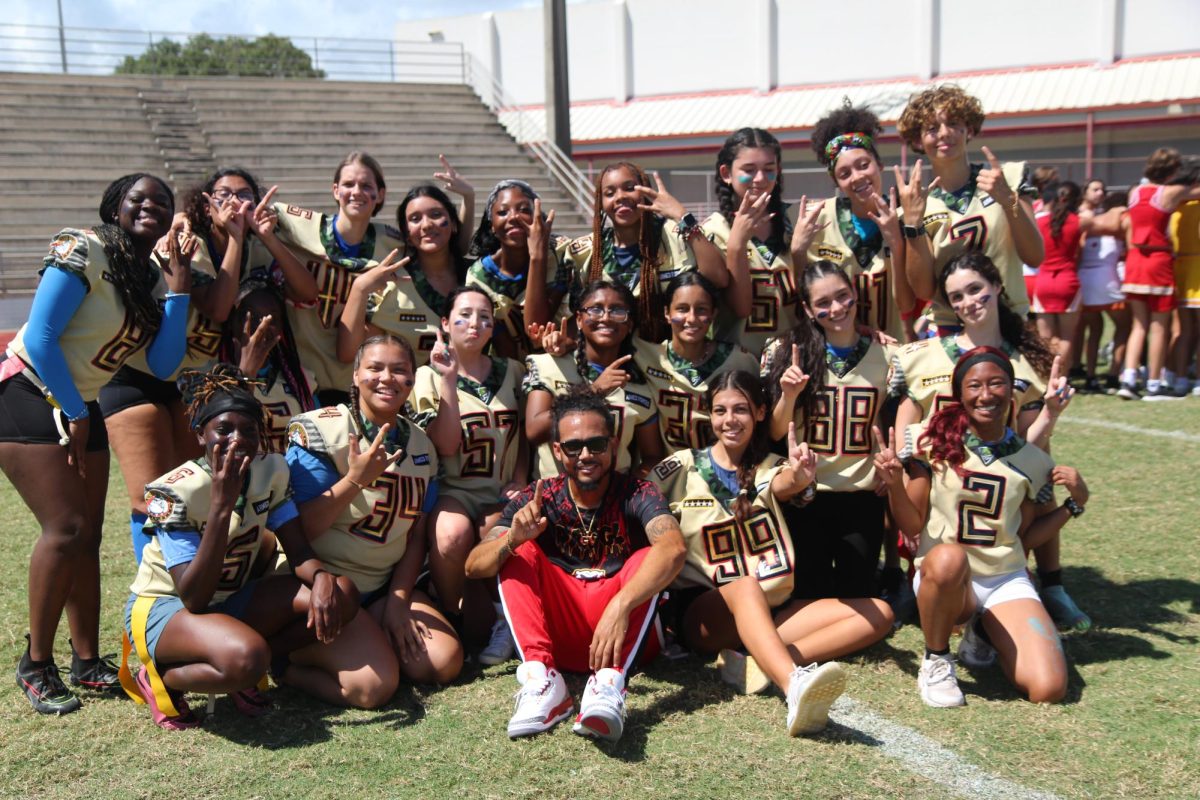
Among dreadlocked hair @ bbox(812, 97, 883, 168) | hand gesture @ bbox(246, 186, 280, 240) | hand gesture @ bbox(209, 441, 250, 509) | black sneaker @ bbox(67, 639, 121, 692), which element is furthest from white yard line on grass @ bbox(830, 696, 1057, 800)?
hand gesture @ bbox(246, 186, 280, 240)

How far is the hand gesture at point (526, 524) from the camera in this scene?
3867mm

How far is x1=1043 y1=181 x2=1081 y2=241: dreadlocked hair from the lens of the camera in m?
9.48

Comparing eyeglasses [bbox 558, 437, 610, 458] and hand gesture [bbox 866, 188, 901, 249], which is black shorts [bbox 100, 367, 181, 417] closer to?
eyeglasses [bbox 558, 437, 610, 458]

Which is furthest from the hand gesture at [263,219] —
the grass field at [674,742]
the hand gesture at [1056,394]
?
the hand gesture at [1056,394]

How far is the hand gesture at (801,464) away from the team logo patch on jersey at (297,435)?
1.84m

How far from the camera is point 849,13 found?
30.1 m

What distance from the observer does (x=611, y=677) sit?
11.8 ft

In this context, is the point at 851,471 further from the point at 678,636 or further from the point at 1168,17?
the point at 1168,17

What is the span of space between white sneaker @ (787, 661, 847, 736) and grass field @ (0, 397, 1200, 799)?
58mm

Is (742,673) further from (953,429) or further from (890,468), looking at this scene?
(953,429)

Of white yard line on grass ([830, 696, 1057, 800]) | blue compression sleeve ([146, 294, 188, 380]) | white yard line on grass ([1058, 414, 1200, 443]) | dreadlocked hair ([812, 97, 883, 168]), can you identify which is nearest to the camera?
white yard line on grass ([830, 696, 1057, 800])

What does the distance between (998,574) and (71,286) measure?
11.5 feet

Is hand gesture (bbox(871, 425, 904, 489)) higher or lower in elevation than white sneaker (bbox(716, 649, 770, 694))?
higher

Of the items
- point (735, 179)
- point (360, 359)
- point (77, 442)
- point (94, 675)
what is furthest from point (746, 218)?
point (94, 675)
